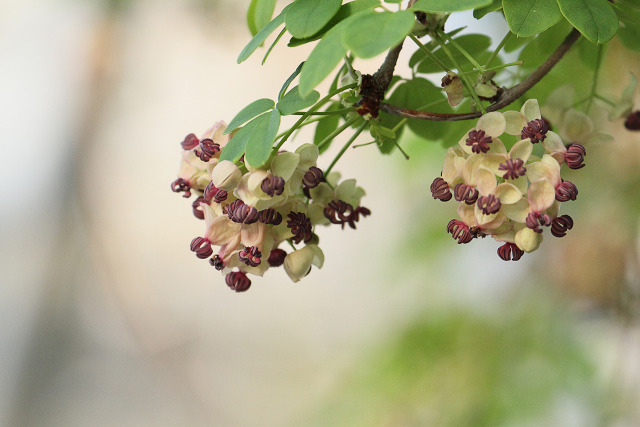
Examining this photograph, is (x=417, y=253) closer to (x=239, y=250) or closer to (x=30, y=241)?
(x=239, y=250)

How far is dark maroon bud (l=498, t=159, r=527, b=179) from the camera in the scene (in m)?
0.36

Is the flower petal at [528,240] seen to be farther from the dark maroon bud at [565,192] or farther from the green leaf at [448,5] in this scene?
the green leaf at [448,5]

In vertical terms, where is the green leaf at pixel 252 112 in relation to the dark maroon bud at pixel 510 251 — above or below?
below

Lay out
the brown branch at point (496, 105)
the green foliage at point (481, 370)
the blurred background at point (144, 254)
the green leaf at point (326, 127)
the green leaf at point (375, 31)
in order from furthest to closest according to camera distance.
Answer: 1. the blurred background at point (144, 254)
2. the green foliage at point (481, 370)
3. the green leaf at point (326, 127)
4. the brown branch at point (496, 105)
5. the green leaf at point (375, 31)

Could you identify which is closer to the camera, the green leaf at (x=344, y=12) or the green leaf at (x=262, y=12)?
the green leaf at (x=344, y=12)

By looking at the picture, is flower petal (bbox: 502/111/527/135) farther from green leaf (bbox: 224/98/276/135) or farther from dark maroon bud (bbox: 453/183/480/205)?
green leaf (bbox: 224/98/276/135)

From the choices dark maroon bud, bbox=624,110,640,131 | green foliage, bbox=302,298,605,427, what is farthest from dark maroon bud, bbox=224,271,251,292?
green foliage, bbox=302,298,605,427

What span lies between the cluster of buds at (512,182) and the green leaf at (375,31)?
0.09 meters

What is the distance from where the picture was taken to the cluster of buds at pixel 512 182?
1.18ft

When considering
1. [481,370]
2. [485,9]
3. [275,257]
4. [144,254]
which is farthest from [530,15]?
[144,254]

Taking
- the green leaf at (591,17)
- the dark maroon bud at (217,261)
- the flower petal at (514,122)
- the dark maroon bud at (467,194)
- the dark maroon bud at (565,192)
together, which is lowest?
the dark maroon bud at (217,261)

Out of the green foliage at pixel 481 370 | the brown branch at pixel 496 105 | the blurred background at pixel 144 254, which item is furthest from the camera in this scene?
the blurred background at pixel 144 254

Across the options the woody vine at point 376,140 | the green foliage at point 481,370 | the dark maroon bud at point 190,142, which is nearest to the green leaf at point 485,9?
the woody vine at point 376,140

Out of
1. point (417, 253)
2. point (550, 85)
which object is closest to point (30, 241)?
point (417, 253)
